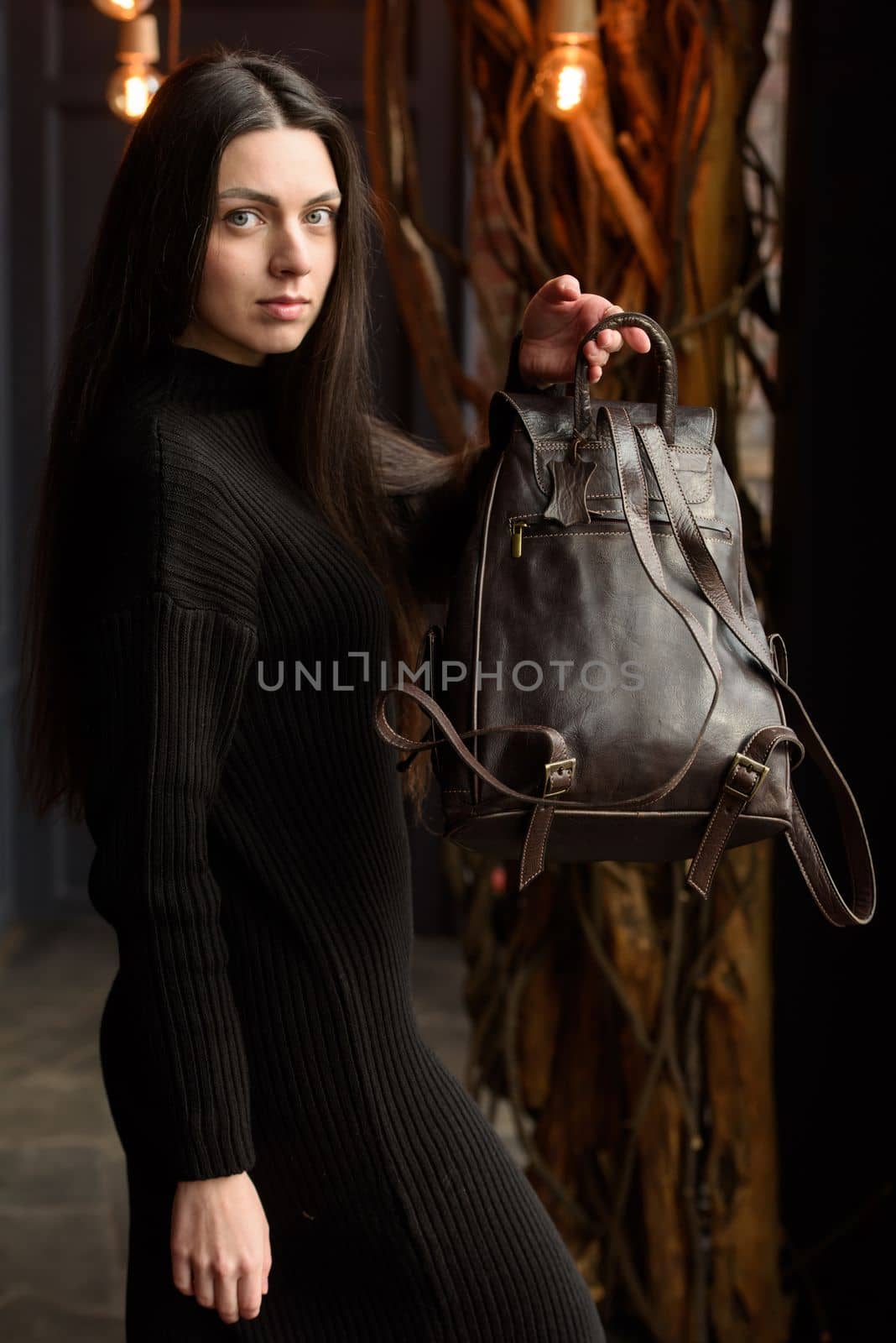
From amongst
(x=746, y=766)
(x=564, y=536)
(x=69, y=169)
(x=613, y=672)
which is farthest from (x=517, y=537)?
(x=69, y=169)

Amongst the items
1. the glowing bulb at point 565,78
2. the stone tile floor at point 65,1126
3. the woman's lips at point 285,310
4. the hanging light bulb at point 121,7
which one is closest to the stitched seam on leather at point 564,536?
the woman's lips at point 285,310

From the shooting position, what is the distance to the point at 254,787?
3.93 feet

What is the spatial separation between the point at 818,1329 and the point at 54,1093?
1.83m

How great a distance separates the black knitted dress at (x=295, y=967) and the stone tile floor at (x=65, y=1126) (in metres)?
1.26

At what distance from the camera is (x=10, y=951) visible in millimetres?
4125

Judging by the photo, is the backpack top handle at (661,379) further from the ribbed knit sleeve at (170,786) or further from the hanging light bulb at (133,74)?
the hanging light bulb at (133,74)

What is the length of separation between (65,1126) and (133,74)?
215cm

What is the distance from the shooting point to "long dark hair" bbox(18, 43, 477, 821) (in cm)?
118

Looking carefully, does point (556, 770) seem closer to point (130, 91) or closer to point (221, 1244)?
point (221, 1244)

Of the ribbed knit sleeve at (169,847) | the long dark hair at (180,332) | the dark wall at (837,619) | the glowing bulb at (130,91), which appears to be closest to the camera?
the ribbed knit sleeve at (169,847)

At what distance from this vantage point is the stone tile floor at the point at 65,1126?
2.50 metres

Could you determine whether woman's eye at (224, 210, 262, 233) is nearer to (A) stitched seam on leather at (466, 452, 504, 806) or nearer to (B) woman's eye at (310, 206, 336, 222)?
(B) woman's eye at (310, 206, 336, 222)

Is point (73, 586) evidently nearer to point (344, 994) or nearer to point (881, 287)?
point (344, 994)

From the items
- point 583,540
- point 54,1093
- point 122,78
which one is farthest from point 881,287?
point 54,1093
